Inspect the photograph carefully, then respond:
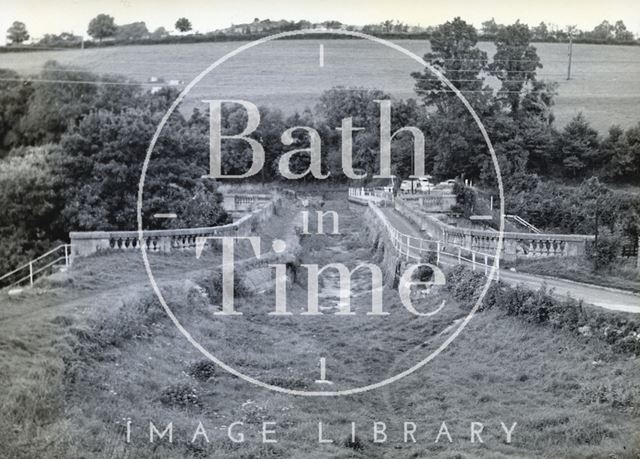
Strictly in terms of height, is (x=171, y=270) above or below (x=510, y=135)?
below

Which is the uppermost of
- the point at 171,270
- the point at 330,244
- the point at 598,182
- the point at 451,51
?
the point at 451,51

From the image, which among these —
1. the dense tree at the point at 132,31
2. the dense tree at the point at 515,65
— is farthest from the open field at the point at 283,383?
the dense tree at the point at 515,65

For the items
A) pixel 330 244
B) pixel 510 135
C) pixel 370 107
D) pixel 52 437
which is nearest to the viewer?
pixel 52 437

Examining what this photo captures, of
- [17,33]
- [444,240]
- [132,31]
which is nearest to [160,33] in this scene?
[132,31]

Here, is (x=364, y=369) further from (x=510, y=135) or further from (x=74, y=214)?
(x=510, y=135)

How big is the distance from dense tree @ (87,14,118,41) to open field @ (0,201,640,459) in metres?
13.4

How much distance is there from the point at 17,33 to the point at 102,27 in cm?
752

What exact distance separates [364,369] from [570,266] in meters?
6.82

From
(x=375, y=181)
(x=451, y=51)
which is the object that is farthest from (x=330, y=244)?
(x=375, y=181)

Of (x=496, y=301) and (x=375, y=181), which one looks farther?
(x=375, y=181)

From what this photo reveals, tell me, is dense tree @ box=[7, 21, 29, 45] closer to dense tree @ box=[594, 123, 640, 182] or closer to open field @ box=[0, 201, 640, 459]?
open field @ box=[0, 201, 640, 459]

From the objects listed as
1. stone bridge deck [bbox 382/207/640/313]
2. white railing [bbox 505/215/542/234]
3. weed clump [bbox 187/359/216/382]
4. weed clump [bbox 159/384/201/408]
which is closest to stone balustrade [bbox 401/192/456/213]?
white railing [bbox 505/215/542/234]

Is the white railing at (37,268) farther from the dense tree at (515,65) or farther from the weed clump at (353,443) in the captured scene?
the dense tree at (515,65)

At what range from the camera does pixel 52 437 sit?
948 cm
